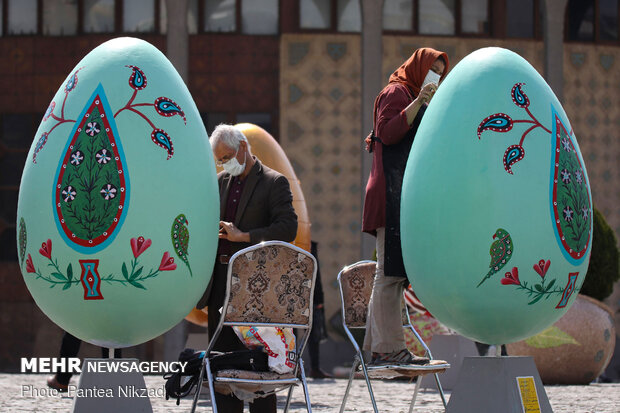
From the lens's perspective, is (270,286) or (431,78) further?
Answer: (431,78)

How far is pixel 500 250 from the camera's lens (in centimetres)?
494

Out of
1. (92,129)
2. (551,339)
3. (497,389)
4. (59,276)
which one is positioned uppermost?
(92,129)

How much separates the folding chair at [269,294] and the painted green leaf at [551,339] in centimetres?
576

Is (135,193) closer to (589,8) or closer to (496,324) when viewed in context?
(496,324)

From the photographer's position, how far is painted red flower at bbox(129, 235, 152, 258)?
4914 millimetres

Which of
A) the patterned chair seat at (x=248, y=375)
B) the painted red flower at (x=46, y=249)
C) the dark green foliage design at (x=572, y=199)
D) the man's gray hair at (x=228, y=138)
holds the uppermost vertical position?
the man's gray hair at (x=228, y=138)

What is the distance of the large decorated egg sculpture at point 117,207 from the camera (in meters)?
4.92

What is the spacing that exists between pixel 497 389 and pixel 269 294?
1256 millimetres

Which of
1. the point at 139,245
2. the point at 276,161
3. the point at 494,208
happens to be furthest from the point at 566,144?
the point at 276,161

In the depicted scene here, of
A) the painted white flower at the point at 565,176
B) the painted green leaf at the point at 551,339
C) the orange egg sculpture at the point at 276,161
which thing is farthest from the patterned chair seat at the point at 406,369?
the painted green leaf at the point at 551,339

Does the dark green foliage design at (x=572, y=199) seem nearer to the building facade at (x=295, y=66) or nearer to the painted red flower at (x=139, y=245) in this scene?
the painted red flower at (x=139, y=245)

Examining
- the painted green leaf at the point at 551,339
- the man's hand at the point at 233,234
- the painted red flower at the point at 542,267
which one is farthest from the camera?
the painted green leaf at the point at 551,339

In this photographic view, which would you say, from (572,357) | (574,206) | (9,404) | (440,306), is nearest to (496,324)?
(440,306)

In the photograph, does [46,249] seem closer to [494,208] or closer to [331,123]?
[494,208]
